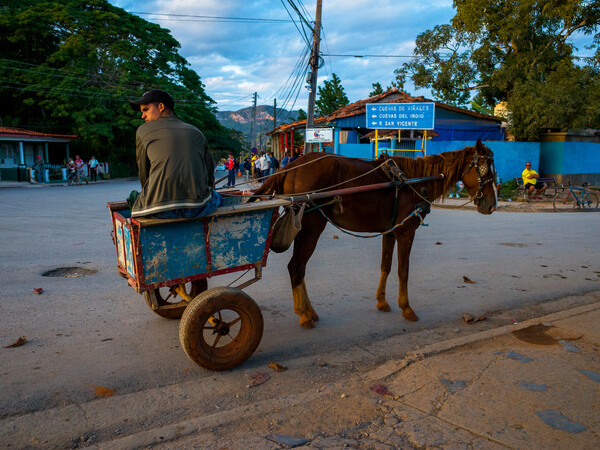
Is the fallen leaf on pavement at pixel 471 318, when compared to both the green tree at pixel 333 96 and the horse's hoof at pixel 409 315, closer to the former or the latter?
the horse's hoof at pixel 409 315

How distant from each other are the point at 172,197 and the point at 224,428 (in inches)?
68.5

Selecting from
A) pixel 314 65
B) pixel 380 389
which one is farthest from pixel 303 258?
pixel 314 65

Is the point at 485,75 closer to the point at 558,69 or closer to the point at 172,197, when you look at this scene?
the point at 558,69

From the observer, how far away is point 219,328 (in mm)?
4059

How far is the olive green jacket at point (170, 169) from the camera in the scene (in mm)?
3705

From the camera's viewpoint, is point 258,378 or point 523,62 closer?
point 258,378

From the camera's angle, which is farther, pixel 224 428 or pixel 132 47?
pixel 132 47

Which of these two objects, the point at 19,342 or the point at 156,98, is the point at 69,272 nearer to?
the point at 19,342

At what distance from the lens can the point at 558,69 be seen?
73.0 feet

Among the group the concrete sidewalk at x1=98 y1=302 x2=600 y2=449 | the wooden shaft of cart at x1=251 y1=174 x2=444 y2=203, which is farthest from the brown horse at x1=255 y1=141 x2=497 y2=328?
the concrete sidewalk at x1=98 y1=302 x2=600 y2=449

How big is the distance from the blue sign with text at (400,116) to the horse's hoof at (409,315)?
1561 cm

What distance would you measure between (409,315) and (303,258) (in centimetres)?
141

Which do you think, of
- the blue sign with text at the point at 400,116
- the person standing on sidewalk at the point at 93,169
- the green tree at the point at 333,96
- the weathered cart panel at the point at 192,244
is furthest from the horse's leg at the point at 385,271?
the green tree at the point at 333,96

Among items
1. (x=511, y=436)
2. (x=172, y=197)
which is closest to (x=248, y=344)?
(x=172, y=197)
